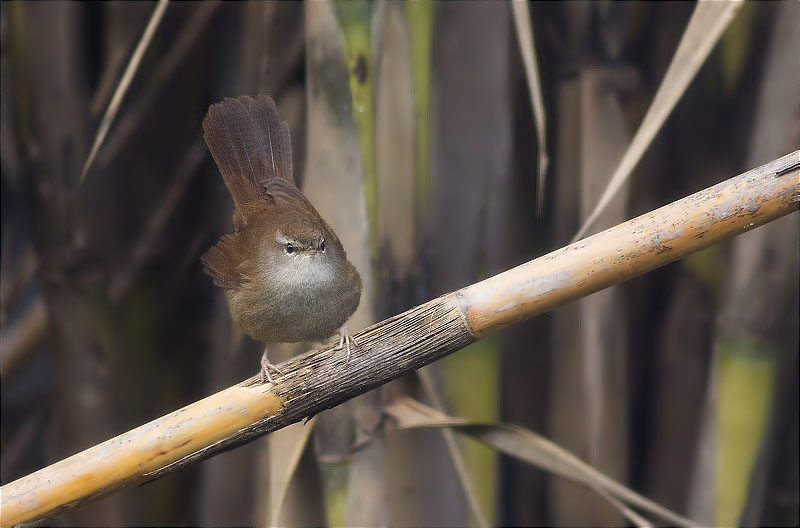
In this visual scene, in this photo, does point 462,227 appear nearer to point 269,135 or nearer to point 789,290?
point 269,135

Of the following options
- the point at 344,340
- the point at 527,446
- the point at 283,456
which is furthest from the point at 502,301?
the point at 283,456

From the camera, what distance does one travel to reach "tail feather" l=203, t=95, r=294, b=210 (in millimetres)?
1322

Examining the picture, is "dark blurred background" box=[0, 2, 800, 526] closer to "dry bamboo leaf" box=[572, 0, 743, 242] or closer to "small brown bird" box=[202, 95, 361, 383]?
"small brown bird" box=[202, 95, 361, 383]

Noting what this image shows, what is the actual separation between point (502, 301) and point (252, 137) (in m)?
0.61

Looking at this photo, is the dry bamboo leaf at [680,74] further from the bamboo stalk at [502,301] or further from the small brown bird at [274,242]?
the small brown bird at [274,242]

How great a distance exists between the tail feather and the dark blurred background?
6 cm

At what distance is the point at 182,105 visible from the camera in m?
1.88

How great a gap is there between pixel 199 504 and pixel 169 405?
0.27 meters

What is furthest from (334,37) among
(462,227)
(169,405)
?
(169,405)

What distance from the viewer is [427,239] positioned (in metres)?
1.47

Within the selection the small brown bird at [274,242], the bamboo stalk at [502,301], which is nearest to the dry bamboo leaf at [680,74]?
the bamboo stalk at [502,301]

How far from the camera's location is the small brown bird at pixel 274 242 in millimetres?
1294

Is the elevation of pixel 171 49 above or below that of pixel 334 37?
above

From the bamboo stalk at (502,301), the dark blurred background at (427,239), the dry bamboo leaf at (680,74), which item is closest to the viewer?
the bamboo stalk at (502,301)
